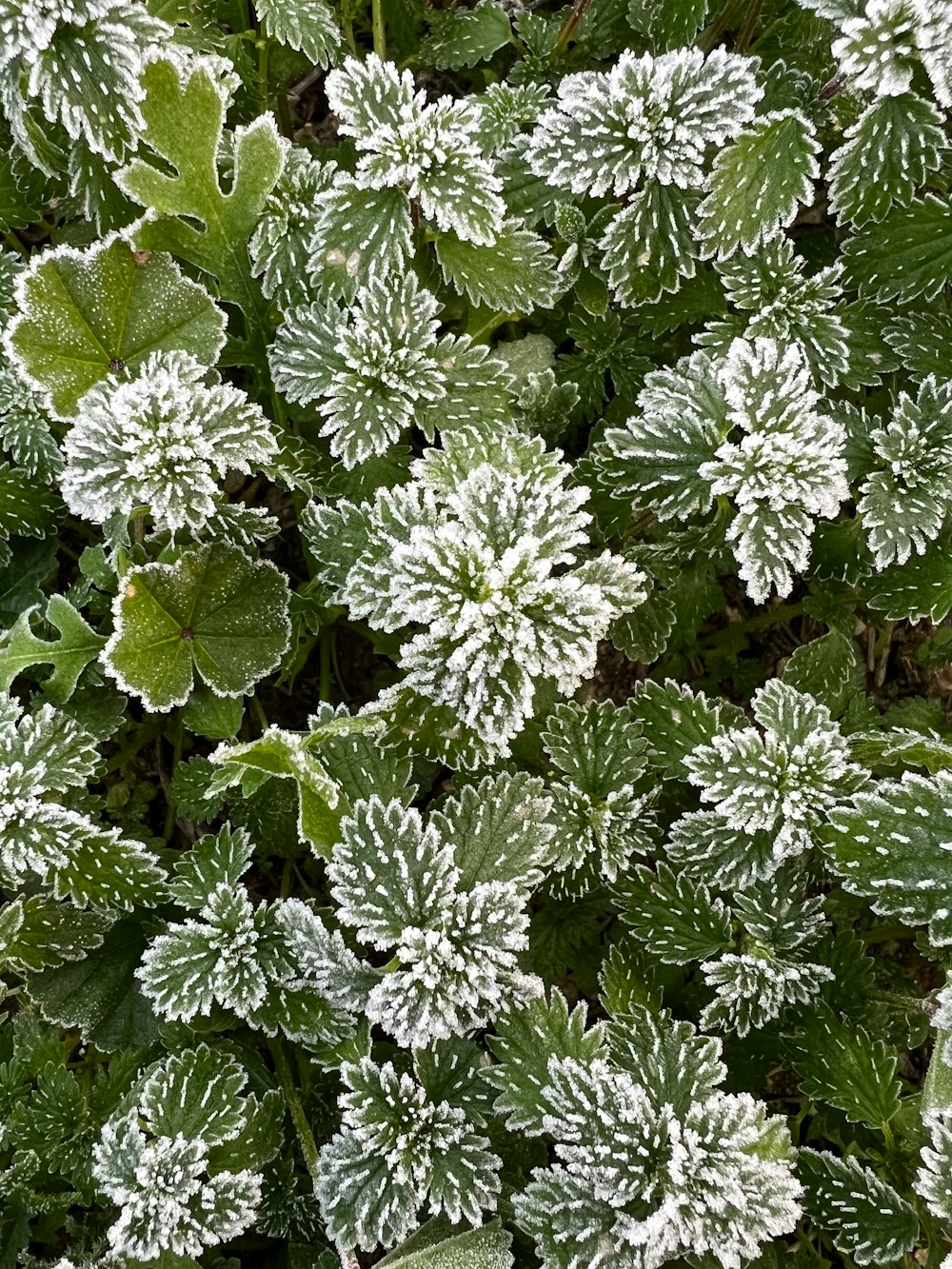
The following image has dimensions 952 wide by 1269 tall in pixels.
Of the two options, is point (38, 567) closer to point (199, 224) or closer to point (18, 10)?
point (199, 224)

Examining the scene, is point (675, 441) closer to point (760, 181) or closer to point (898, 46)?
point (760, 181)

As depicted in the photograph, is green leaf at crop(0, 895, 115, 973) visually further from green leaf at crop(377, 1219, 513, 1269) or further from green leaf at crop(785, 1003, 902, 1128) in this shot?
green leaf at crop(785, 1003, 902, 1128)

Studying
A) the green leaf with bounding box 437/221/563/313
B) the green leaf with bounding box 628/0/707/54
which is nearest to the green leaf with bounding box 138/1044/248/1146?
the green leaf with bounding box 437/221/563/313

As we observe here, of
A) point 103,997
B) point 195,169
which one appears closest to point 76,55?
point 195,169

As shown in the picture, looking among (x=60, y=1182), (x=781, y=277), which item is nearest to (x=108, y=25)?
(x=781, y=277)

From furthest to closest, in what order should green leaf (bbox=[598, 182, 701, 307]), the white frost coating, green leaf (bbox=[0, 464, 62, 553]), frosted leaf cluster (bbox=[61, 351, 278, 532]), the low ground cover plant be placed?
green leaf (bbox=[0, 464, 62, 553])
green leaf (bbox=[598, 182, 701, 307])
the white frost coating
frosted leaf cluster (bbox=[61, 351, 278, 532])
the low ground cover plant

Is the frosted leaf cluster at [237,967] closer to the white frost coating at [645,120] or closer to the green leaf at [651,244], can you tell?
the green leaf at [651,244]
